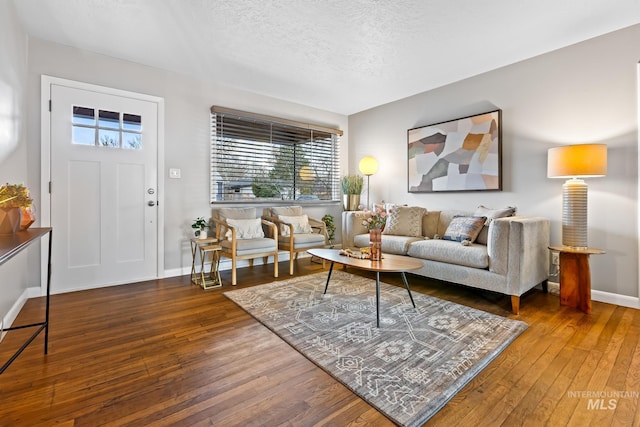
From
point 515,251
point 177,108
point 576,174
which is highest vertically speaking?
point 177,108

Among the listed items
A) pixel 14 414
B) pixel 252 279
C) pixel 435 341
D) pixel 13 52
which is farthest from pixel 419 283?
pixel 13 52

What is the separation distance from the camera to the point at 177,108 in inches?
143

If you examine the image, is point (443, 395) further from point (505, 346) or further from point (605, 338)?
point (605, 338)

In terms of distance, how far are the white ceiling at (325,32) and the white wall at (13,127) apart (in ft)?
0.87

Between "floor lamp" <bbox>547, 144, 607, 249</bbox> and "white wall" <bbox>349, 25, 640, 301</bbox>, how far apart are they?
0.34 metres

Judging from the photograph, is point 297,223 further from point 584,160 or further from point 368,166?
point 584,160

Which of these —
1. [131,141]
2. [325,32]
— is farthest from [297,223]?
[325,32]

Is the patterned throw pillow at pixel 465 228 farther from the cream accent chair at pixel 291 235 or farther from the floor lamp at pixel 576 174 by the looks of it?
the cream accent chair at pixel 291 235

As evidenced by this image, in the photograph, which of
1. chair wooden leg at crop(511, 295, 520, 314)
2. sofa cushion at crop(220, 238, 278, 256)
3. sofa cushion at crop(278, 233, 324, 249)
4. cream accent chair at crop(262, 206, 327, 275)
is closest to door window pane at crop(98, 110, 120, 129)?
sofa cushion at crop(220, 238, 278, 256)

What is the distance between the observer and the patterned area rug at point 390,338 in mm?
1471

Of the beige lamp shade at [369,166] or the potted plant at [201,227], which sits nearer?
the potted plant at [201,227]

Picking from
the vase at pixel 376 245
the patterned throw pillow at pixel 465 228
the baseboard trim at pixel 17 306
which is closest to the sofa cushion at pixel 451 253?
the patterned throw pillow at pixel 465 228

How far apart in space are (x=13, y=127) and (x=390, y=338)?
11.0 feet

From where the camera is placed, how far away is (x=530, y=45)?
2.90 metres
